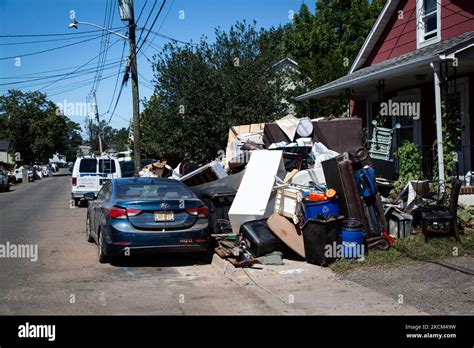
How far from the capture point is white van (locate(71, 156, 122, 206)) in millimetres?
20391

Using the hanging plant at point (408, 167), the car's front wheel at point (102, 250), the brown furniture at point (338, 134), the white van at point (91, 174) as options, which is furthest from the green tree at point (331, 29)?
the car's front wheel at point (102, 250)

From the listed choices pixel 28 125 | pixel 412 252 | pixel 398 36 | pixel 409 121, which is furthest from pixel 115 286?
pixel 28 125

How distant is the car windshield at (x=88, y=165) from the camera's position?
2050 cm

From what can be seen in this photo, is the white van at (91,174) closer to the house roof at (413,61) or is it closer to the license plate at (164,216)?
the house roof at (413,61)

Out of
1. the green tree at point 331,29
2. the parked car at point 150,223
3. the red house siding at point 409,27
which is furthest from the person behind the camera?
the green tree at point 331,29

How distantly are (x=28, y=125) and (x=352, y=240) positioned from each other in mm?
71514

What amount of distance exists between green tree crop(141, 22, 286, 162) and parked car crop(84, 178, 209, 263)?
10.4 metres

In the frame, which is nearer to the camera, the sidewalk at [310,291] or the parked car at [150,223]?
the sidewalk at [310,291]

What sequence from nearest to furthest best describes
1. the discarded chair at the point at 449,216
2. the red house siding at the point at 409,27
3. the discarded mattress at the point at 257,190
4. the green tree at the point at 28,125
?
the discarded chair at the point at 449,216 → the discarded mattress at the point at 257,190 → the red house siding at the point at 409,27 → the green tree at the point at 28,125

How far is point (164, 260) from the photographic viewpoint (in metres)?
9.82

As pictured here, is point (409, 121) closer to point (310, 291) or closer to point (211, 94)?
point (211, 94)

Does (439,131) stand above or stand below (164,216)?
above

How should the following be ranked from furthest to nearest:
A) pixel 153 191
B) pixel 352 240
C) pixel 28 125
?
pixel 28 125, pixel 153 191, pixel 352 240

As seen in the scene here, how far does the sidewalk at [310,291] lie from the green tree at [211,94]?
10983mm
